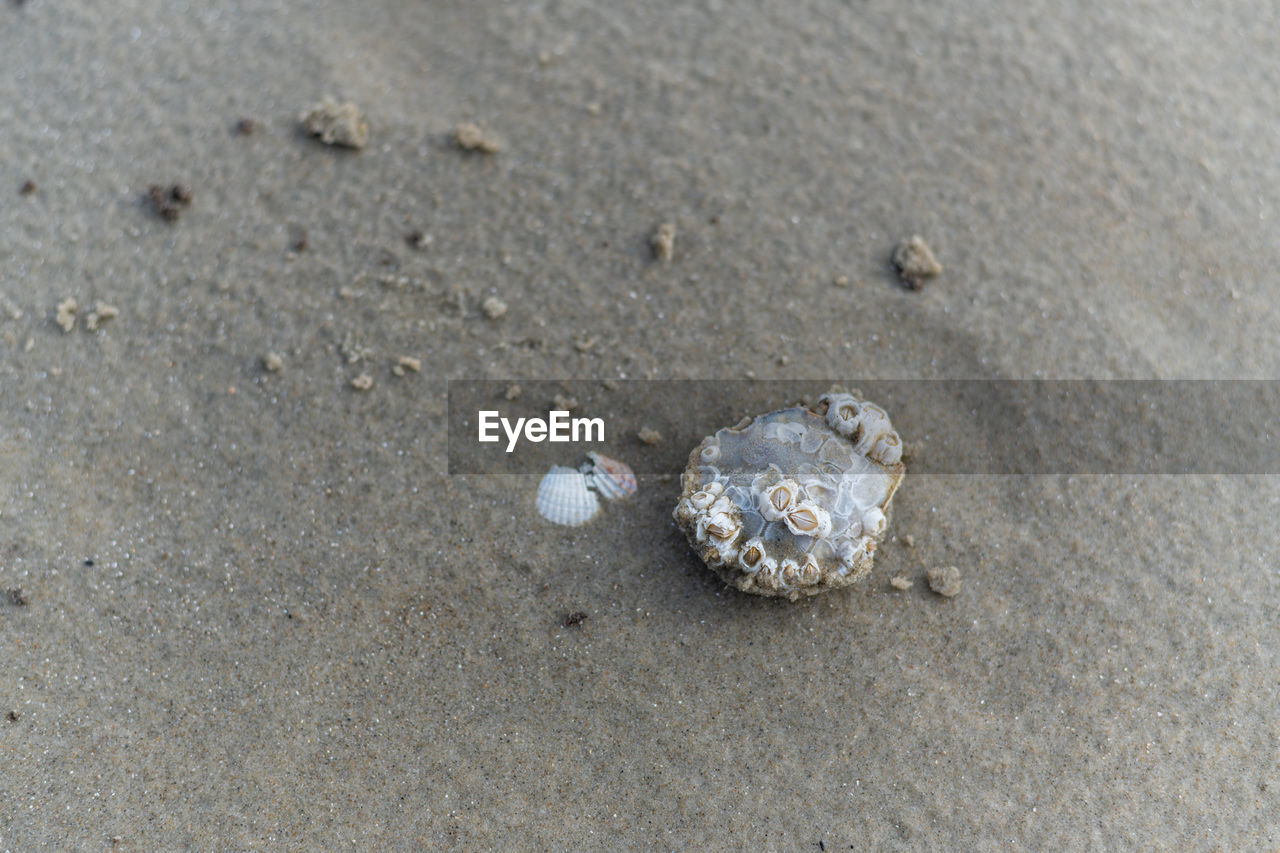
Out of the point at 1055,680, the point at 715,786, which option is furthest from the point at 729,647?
the point at 1055,680

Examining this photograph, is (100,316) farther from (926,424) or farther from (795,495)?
(926,424)

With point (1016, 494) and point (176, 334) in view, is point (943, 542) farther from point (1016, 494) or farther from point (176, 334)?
point (176, 334)

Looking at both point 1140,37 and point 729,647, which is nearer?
point 729,647

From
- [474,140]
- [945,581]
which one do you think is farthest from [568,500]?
[474,140]

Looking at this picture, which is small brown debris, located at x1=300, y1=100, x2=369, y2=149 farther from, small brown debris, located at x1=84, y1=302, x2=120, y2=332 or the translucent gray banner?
the translucent gray banner

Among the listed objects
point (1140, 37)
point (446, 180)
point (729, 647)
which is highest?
point (1140, 37)
